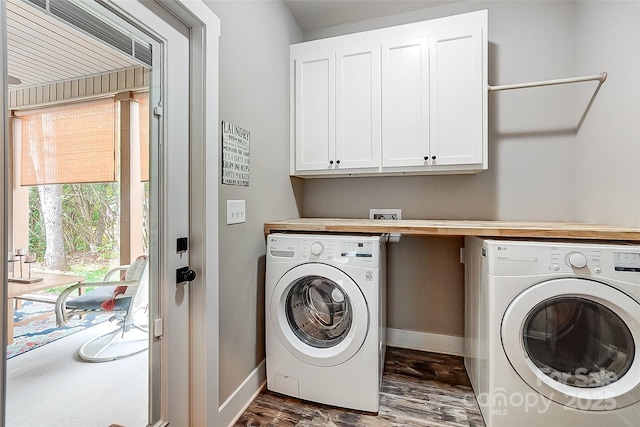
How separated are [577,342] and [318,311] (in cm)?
126

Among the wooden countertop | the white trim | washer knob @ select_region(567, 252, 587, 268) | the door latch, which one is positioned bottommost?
the white trim

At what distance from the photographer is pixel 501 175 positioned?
2.10m

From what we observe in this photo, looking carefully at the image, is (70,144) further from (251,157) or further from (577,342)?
(577,342)

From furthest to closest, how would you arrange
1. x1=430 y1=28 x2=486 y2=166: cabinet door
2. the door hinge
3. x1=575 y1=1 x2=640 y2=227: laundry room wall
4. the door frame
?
1. x1=430 y1=28 x2=486 y2=166: cabinet door
2. x1=575 y1=1 x2=640 y2=227: laundry room wall
3. the door frame
4. the door hinge

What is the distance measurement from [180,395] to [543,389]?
1620 millimetres

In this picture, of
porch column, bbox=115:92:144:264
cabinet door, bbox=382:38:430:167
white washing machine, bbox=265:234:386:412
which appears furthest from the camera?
cabinet door, bbox=382:38:430:167

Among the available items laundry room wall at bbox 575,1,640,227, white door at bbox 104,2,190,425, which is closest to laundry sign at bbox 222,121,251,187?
white door at bbox 104,2,190,425

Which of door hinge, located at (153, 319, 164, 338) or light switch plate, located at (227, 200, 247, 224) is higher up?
light switch plate, located at (227, 200, 247, 224)

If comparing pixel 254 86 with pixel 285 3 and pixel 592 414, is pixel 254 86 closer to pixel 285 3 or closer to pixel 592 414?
pixel 285 3

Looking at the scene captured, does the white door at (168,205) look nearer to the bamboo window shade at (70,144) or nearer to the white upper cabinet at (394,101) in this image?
the bamboo window shade at (70,144)

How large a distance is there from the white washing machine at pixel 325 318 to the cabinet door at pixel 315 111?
29.6 inches

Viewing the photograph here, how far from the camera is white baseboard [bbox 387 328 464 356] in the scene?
219 cm

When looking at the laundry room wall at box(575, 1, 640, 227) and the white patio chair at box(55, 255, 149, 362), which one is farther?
the laundry room wall at box(575, 1, 640, 227)

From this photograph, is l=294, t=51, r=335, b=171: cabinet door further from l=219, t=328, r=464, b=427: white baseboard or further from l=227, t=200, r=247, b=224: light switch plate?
l=219, t=328, r=464, b=427: white baseboard
